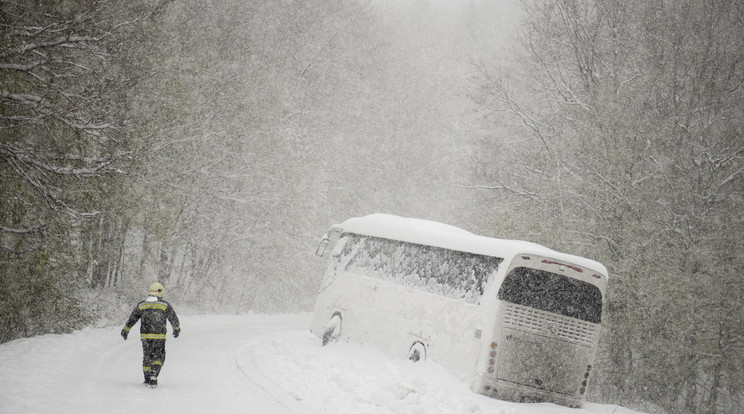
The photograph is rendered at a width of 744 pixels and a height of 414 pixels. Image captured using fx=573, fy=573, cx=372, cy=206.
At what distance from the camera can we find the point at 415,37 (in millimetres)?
50531

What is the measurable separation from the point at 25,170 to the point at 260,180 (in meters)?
16.9

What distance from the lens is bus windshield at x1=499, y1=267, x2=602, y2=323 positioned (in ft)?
34.0

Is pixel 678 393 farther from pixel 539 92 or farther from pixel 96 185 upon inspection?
pixel 96 185

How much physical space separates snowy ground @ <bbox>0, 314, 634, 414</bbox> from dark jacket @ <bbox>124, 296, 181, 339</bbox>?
2.97ft

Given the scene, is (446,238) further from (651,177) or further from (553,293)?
(651,177)

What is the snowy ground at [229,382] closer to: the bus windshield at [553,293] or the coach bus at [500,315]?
the coach bus at [500,315]

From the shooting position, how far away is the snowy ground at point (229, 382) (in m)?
8.53

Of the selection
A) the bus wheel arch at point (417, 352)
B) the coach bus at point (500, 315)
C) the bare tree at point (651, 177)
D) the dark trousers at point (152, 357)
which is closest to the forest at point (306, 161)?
the bare tree at point (651, 177)

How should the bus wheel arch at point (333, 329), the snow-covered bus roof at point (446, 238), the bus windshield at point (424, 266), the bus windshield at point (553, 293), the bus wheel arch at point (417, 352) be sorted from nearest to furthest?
the bus windshield at point (553, 293) → the snow-covered bus roof at point (446, 238) → the bus windshield at point (424, 266) → the bus wheel arch at point (417, 352) → the bus wheel arch at point (333, 329)

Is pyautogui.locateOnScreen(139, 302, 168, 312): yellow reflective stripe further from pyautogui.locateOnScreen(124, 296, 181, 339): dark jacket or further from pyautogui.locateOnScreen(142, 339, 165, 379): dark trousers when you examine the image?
pyautogui.locateOnScreen(142, 339, 165, 379): dark trousers

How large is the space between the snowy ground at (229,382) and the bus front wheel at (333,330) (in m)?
0.70

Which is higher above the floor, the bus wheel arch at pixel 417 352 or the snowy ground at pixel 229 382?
the bus wheel arch at pixel 417 352

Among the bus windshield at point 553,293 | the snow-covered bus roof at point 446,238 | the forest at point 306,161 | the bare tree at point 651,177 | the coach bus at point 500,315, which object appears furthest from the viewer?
the bare tree at point 651,177

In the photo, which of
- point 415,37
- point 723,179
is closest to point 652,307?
point 723,179
